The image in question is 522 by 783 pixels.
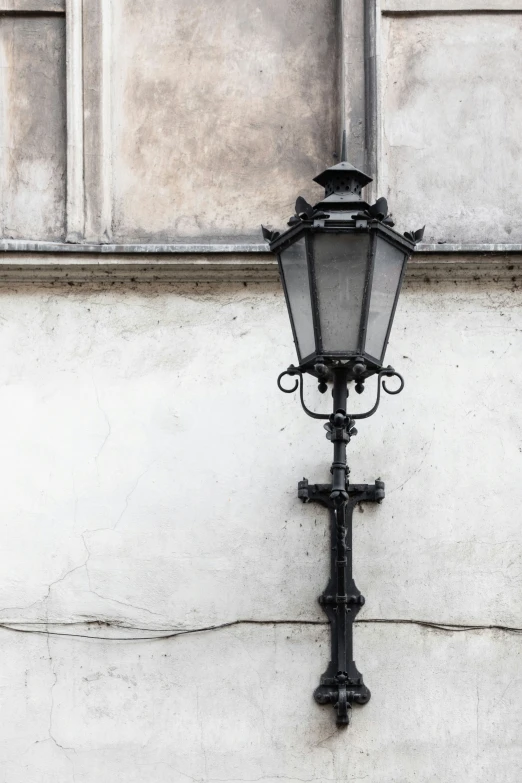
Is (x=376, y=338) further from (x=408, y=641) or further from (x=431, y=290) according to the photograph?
(x=408, y=641)

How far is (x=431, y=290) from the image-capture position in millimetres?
5602

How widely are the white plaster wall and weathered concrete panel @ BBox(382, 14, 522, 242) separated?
0.33 metres

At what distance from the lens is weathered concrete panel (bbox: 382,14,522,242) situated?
566cm

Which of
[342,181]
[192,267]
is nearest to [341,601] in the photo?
[192,267]

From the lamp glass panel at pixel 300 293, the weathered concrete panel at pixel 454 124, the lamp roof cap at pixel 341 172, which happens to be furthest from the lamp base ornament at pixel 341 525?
the weathered concrete panel at pixel 454 124

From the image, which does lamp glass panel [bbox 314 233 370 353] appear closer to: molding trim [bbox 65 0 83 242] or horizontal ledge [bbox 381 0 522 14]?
molding trim [bbox 65 0 83 242]

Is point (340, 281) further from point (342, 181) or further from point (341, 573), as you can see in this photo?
point (341, 573)

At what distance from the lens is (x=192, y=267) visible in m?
5.55

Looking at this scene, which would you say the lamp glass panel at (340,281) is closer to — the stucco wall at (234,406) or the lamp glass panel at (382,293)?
the lamp glass panel at (382,293)

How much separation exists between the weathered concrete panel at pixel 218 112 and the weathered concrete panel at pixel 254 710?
170cm

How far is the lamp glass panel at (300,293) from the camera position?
191 inches

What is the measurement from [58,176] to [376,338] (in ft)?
5.44

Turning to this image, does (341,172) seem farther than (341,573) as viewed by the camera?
No

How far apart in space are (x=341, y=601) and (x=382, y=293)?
1.19 m
